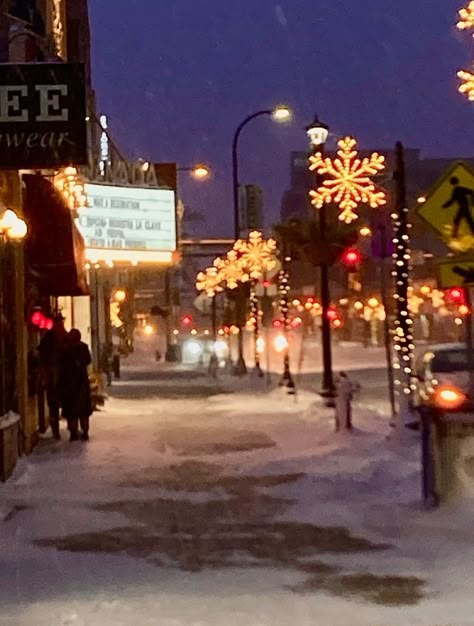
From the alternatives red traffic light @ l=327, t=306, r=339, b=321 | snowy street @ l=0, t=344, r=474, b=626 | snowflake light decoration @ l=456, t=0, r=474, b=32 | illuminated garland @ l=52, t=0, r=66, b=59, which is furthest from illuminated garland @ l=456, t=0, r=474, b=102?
red traffic light @ l=327, t=306, r=339, b=321

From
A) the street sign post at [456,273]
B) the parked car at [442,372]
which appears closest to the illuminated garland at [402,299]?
the parked car at [442,372]

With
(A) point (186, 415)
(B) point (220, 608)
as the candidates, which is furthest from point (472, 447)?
(A) point (186, 415)

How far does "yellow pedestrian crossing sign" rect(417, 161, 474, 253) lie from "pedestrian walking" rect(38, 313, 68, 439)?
9.87 meters

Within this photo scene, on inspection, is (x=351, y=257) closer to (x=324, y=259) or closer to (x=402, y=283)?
(x=324, y=259)

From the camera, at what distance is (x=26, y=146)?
1359 centimetres

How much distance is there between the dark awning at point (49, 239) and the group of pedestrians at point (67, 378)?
0.88 m

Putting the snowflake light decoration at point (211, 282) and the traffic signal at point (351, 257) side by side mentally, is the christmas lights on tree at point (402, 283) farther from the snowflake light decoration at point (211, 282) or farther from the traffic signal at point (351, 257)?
the snowflake light decoration at point (211, 282)

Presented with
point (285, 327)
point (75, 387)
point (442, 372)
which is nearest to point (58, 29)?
point (75, 387)

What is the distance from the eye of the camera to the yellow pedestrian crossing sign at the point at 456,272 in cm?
1216

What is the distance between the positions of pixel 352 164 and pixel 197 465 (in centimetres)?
716

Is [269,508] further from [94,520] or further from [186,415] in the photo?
[186,415]

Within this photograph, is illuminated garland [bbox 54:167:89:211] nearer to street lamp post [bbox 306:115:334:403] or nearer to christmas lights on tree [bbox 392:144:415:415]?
christmas lights on tree [bbox 392:144:415:415]

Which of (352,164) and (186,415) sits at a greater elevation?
(352,164)

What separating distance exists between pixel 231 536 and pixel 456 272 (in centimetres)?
322
